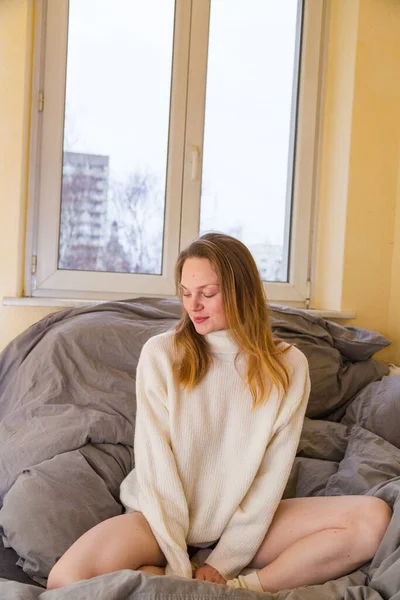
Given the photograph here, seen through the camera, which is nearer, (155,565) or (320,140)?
(155,565)

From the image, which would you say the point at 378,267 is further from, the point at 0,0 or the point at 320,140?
the point at 0,0

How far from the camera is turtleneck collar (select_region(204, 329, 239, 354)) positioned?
1506mm

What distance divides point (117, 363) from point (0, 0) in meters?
1.40

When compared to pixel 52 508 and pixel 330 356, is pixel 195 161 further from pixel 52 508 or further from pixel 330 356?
pixel 52 508

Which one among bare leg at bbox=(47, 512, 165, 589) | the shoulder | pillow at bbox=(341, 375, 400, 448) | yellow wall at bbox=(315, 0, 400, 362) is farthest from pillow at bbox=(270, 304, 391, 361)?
bare leg at bbox=(47, 512, 165, 589)

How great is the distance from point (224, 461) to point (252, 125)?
1896 mm

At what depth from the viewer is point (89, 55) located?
272 cm

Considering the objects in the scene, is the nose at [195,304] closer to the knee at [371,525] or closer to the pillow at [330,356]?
the knee at [371,525]

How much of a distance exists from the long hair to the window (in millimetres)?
1304

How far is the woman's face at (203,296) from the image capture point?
1473mm

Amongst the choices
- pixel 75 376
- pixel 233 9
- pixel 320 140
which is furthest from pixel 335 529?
pixel 233 9

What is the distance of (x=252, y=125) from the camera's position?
2.98 m

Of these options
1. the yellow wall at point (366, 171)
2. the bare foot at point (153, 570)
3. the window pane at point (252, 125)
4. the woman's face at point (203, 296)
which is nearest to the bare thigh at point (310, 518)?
the bare foot at point (153, 570)

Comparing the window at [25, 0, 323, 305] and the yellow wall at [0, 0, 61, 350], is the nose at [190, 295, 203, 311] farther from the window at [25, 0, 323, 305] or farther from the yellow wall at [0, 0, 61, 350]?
the window at [25, 0, 323, 305]
